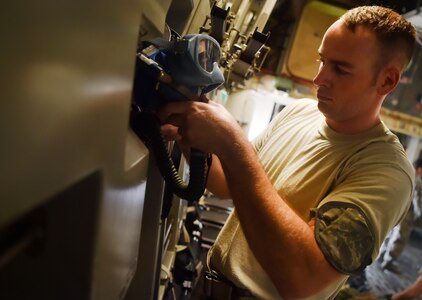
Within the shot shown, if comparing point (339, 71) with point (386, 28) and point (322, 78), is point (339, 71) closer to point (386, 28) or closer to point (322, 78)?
point (322, 78)

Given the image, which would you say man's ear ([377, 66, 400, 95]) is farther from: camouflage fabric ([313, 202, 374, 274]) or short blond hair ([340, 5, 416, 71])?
camouflage fabric ([313, 202, 374, 274])

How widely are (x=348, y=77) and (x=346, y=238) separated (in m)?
0.59

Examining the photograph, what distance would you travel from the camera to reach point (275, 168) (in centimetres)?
127

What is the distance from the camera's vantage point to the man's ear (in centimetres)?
107

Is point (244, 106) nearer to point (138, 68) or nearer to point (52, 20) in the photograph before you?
point (138, 68)

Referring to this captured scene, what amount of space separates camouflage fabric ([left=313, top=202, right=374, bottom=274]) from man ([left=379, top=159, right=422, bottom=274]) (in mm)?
4864

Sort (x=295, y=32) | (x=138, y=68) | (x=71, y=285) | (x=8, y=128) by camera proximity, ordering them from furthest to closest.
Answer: (x=295, y=32) < (x=138, y=68) < (x=71, y=285) < (x=8, y=128)

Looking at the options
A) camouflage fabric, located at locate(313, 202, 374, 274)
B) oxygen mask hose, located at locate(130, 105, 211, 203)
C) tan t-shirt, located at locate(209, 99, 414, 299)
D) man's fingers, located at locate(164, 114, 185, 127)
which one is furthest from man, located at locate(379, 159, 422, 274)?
man's fingers, located at locate(164, 114, 185, 127)

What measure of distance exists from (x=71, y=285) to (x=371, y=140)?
102cm

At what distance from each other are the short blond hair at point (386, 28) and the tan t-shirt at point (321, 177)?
277 millimetres

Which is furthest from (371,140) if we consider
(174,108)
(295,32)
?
(295,32)

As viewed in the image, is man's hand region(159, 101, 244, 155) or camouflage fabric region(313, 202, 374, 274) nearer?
man's hand region(159, 101, 244, 155)

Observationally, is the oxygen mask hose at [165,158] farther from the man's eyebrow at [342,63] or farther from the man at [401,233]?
the man at [401,233]

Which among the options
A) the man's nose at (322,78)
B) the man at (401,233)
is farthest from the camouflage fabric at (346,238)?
the man at (401,233)
